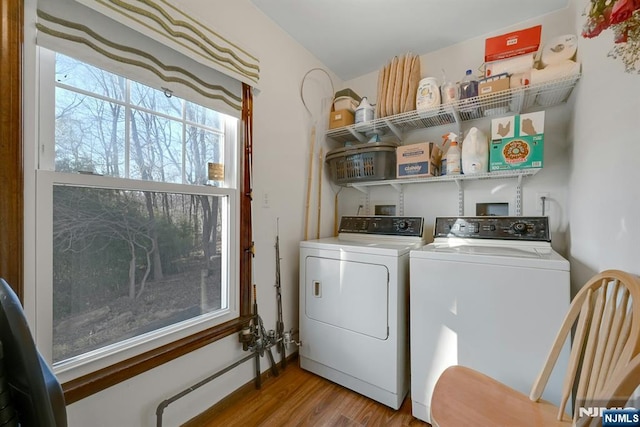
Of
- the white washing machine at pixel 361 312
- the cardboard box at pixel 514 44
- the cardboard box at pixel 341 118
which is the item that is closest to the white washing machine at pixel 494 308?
the white washing machine at pixel 361 312

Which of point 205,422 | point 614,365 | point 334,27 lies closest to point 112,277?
point 205,422

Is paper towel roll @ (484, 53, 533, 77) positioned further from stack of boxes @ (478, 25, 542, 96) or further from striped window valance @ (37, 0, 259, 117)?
striped window valance @ (37, 0, 259, 117)

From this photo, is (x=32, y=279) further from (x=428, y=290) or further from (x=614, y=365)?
(x=614, y=365)

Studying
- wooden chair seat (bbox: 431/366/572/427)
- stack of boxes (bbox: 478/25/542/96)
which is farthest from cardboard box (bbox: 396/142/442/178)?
wooden chair seat (bbox: 431/366/572/427)

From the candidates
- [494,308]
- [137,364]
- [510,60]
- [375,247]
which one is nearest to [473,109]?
[510,60]

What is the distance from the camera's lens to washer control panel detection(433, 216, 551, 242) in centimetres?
152

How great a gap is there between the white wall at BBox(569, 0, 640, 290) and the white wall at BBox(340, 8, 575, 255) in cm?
27

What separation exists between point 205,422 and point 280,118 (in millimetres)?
2019

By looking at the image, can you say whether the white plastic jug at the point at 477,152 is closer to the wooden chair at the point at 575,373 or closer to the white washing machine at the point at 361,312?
the white washing machine at the point at 361,312

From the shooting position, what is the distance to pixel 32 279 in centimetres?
94

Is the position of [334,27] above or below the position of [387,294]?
above

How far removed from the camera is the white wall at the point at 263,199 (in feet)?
3.78

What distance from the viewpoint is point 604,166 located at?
3.29ft

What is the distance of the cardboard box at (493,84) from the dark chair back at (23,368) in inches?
88.3
